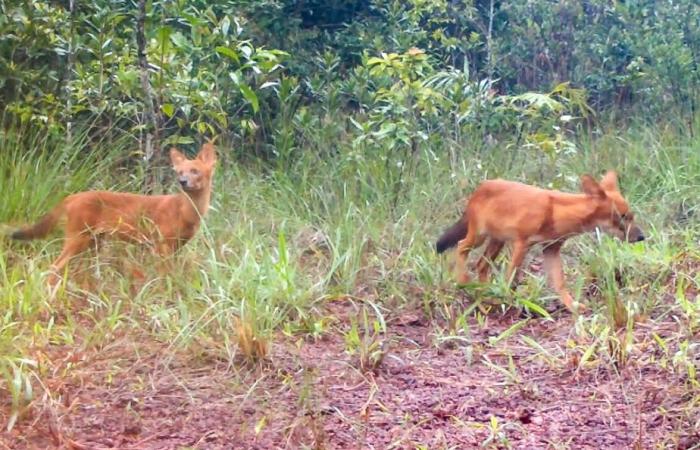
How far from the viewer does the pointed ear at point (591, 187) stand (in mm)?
7094

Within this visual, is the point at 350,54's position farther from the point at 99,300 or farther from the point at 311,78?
the point at 99,300

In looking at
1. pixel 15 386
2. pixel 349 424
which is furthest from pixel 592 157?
pixel 15 386

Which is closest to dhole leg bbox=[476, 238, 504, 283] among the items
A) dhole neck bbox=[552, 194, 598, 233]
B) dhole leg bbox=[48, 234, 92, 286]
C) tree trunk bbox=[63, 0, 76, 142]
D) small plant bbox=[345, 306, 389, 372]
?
dhole neck bbox=[552, 194, 598, 233]

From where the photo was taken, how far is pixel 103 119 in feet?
31.9

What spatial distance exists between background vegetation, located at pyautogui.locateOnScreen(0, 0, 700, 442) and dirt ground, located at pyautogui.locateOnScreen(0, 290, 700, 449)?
0.27 ft

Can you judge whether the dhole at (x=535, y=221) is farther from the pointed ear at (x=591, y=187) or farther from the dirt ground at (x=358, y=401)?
the dirt ground at (x=358, y=401)

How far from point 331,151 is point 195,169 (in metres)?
2.31

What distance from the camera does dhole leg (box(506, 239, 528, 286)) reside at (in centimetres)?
695

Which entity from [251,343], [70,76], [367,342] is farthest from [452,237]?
[70,76]

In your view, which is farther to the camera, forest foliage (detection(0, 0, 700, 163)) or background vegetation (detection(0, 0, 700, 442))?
forest foliage (detection(0, 0, 700, 163))

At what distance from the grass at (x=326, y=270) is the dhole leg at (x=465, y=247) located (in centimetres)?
13

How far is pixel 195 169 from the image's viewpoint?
8.04m

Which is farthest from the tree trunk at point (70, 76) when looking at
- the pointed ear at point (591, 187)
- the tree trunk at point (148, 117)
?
the pointed ear at point (591, 187)

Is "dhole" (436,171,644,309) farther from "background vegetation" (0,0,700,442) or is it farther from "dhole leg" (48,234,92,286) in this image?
"dhole leg" (48,234,92,286)
